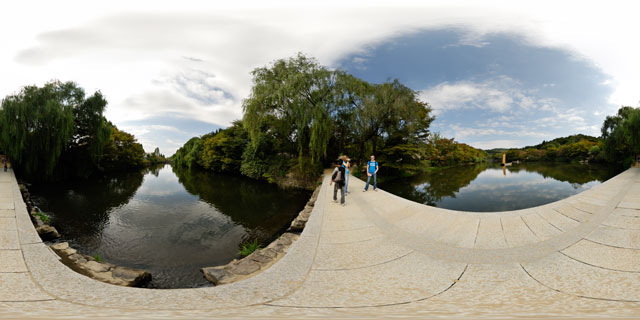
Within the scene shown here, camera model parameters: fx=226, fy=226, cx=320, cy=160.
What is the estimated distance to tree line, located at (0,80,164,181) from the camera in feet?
44.4

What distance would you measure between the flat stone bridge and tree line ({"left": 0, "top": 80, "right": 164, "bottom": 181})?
15.5 m

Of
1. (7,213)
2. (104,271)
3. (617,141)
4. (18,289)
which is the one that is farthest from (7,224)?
(617,141)

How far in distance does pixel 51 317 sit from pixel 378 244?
12.1 ft

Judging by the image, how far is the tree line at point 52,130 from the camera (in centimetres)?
1352

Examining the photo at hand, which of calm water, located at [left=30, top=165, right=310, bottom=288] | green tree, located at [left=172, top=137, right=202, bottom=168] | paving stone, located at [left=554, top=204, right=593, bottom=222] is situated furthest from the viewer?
green tree, located at [left=172, top=137, right=202, bottom=168]

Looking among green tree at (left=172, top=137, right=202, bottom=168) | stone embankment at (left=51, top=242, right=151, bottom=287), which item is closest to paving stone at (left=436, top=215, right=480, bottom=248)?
stone embankment at (left=51, top=242, right=151, bottom=287)

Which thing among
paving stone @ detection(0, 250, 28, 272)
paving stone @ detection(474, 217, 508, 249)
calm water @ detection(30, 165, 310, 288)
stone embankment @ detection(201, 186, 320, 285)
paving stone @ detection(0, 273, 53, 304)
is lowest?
calm water @ detection(30, 165, 310, 288)

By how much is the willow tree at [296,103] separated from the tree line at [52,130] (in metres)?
12.5

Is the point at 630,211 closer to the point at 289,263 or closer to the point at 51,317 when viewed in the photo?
the point at 289,263

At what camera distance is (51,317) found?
197 centimetres

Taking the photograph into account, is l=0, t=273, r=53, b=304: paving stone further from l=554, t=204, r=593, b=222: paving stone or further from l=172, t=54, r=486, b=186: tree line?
l=172, t=54, r=486, b=186: tree line

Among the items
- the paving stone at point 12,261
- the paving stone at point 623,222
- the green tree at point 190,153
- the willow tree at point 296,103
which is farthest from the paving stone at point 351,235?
the green tree at point 190,153

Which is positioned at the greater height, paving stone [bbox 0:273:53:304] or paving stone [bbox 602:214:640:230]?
paving stone [bbox 602:214:640:230]

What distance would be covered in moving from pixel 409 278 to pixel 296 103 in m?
12.2
